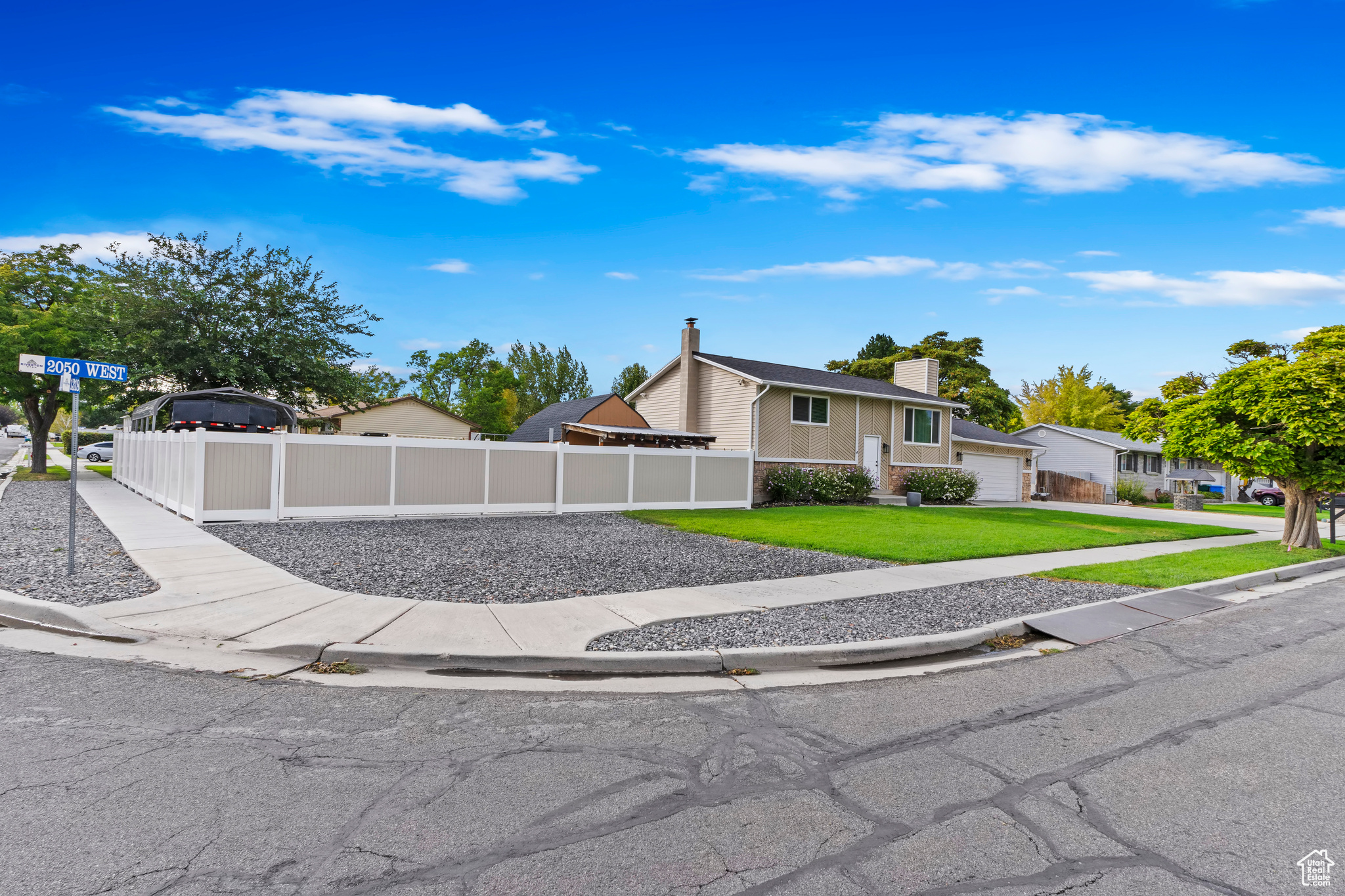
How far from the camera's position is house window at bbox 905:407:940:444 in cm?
2938

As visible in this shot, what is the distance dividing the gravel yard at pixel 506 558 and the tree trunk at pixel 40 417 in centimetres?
2086

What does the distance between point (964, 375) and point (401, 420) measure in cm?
4003

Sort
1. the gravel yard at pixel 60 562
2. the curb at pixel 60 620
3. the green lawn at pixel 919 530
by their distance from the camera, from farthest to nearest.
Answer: the green lawn at pixel 919 530, the gravel yard at pixel 60 562, the curb at pixel 60 620

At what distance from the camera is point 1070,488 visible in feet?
131

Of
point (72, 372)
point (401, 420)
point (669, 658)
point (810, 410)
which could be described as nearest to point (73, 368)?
point (72, 372)

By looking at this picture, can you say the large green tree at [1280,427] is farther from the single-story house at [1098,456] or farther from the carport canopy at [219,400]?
the single-story house at [1098,456]

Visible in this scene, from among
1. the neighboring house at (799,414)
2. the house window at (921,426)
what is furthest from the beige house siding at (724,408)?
the house window at (921,426)

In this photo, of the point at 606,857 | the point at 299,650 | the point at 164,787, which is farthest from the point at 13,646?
the point at 606,857

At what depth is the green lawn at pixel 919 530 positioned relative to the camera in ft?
43.2

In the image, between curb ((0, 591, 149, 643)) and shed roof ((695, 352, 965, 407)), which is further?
shed roof ((695, 352, 965, 407))

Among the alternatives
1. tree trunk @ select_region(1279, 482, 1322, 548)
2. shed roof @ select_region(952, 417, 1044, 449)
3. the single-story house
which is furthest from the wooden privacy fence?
tree trunk @ select_region(1279, 482, 1322, 548)

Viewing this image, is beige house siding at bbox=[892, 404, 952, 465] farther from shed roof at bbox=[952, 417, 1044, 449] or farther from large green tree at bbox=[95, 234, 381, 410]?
large green tree at bbox=[95, 234, 381, 410]

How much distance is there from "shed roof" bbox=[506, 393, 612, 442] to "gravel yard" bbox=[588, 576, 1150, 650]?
2427 cm

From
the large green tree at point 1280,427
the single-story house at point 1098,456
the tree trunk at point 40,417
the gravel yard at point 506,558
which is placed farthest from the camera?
the single-story house at point 1098,456
